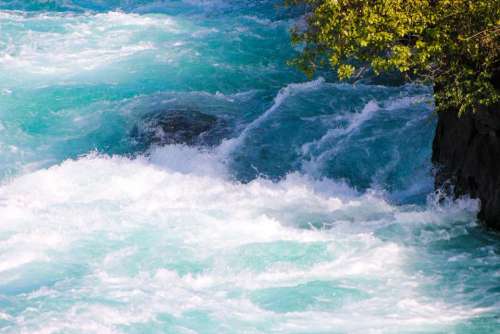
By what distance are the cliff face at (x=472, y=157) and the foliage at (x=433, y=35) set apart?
30.2 inches

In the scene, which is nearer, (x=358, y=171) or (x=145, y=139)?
(x=358, y=171)

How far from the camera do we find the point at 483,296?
10.2 m

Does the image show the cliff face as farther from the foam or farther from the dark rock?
the dark rock

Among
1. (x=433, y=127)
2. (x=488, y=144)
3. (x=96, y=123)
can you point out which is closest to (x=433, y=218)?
(x=488, y=144)

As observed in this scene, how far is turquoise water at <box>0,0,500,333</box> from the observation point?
10.2 metres

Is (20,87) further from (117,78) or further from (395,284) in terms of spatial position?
(395,284)

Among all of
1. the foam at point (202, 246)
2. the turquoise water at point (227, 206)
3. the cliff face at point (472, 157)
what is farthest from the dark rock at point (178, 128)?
the cliff face at point (472, 157)

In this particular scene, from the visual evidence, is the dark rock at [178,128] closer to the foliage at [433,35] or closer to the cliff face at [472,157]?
the cliff face at [472,157]

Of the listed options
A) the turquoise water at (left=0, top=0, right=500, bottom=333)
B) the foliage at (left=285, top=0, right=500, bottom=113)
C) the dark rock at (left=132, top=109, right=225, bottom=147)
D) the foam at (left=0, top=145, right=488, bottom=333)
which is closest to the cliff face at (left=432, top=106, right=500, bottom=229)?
the turquoise water at (left=0, top=0, right=500, bottom=333)

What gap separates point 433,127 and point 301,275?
589cm

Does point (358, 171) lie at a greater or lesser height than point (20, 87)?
lesser

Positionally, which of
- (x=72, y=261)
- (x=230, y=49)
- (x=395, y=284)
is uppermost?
(x=230, y=49)

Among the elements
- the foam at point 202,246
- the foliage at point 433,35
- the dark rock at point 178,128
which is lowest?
the foam at point 202,246

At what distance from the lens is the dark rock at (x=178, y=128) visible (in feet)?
58.1
